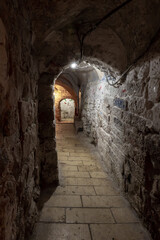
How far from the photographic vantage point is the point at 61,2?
1.56 meters

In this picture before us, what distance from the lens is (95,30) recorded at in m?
2.37

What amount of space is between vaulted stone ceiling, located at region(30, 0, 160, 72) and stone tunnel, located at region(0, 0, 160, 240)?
11 mm

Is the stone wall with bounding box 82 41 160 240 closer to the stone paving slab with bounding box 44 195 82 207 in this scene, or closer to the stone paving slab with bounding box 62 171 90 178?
the stone paving slab with bounding box 62 171 90 178

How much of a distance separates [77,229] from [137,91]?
190 centimetres

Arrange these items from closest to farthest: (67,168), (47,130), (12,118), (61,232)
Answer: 1. (12,118)
2. (61,232)
3. (47,130)
4. (67,168)

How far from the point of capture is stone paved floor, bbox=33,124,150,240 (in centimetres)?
179

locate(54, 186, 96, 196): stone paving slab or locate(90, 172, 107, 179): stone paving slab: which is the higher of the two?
locate(90, 172, 107, 179): stone paving slab

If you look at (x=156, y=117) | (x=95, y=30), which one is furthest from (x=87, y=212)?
(x=95, y=30)

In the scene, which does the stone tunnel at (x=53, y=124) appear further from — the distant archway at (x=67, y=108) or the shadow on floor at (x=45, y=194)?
the distant archway at (x=67, y=108)

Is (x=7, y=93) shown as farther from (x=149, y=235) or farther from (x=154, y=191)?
(x=149, y=235)

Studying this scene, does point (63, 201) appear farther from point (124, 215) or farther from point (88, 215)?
point (124, 215)

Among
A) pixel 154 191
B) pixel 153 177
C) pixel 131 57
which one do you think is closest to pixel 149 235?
pixel 154 191

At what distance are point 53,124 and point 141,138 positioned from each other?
145 centimetres

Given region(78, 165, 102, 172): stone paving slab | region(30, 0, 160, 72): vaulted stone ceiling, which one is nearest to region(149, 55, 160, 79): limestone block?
region(30, 0, 160, 72): vaulted stone ceiling
